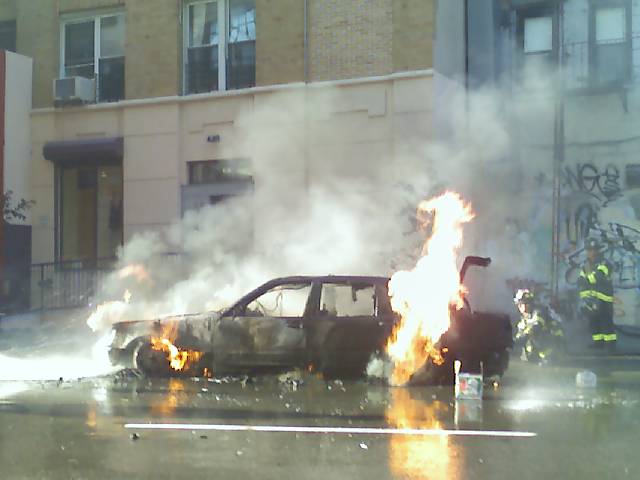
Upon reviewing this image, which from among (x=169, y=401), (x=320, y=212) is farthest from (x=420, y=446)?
(x=320, y=212)

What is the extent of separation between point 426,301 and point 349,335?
3.19 feet

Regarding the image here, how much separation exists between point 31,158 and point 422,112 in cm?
818

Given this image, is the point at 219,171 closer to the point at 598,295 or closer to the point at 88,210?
the point at 88,210

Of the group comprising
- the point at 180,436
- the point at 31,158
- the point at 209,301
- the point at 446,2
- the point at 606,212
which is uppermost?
the point at 446,2

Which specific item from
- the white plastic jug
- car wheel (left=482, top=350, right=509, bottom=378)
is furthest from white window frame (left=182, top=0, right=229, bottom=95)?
the white plastic jug

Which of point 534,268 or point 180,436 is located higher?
point 534,268

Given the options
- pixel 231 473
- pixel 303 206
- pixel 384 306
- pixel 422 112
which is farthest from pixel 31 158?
pixel 231 473

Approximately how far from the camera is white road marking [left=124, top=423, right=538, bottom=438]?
6460 millimetres

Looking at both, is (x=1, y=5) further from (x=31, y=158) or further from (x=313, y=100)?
(x=313, y=100)

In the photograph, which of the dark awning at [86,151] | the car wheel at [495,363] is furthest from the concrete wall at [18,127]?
the car wheel at [495,363]

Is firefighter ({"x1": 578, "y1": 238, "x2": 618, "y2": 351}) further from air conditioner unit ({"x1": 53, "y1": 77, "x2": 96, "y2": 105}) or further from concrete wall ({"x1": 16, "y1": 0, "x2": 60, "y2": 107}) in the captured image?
concrete wall ({"x1": 16, "y1": 0, "x2": 60, "y2": 107})

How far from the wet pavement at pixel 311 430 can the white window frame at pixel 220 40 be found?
7440 millimetres

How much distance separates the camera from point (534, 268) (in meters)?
13.7

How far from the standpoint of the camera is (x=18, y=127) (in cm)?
1600
